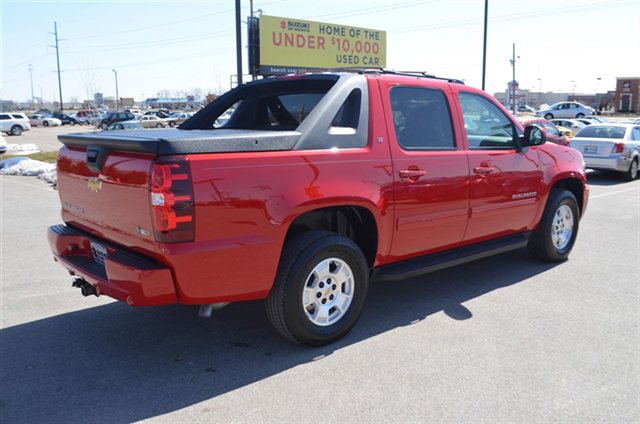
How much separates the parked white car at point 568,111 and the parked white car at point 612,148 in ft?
117

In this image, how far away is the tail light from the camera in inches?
123

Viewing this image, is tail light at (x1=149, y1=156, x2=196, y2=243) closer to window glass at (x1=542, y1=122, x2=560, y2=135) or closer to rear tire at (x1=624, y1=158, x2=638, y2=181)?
rear tire at (x1=624, y1=158, x2=638, y2=181)

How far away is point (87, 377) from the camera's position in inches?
139

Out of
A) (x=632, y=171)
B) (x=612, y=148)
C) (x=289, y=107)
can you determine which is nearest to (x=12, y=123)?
(x=612, y=148)

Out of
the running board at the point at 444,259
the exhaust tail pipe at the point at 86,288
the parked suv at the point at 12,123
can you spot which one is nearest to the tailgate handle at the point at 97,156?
the exhaust tail pipe at the point at 86,288

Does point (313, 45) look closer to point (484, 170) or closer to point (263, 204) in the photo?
point (484, 170)

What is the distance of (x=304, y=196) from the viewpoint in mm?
3654

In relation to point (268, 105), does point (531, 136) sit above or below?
below

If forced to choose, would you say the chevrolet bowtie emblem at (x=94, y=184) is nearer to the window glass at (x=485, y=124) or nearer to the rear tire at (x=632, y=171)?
the window glass at (x=485, y=124)

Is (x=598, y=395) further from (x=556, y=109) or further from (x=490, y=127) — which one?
(x=556, y=109)

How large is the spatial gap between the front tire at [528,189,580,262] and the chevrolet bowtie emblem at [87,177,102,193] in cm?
451

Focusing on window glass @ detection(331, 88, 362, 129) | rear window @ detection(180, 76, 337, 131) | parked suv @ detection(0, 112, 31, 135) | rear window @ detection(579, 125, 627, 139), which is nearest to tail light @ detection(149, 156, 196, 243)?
window glass @ detection(331, 88, 362, 129)

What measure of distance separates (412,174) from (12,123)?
4736 cm

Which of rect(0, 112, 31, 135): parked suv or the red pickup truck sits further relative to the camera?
rect(0, 112, 31, 135): parked suv
